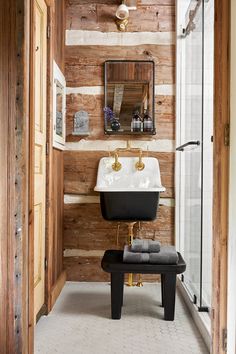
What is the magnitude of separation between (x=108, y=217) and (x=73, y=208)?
55 centimetres

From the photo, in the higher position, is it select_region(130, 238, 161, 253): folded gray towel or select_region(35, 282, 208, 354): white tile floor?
select_region(130, 238, 161, 253): folded gray towel

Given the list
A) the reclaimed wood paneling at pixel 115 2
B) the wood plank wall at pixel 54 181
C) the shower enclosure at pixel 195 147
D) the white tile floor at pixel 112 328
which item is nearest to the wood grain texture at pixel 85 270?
the wood plank wall at pixel 54 181

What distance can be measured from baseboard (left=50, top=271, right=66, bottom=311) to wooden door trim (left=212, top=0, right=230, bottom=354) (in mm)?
1473

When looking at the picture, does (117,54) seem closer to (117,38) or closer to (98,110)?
(117,38)

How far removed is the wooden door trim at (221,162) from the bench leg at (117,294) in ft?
3.34

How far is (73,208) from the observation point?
3.57 m

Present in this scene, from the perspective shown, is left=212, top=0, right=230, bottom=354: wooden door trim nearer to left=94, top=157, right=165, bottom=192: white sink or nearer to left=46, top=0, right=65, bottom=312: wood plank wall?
left=46, top=0, right=65, bottom=312: wood plank wall

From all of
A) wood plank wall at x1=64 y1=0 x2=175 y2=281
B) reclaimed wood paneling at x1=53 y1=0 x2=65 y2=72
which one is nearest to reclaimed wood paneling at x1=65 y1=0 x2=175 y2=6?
wood plank wall at x1=64 y1=0 x2=175 y2=281

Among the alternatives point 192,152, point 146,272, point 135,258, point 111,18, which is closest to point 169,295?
point 146,272

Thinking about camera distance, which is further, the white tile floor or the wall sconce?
the wall sconce

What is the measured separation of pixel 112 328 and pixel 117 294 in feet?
0.72

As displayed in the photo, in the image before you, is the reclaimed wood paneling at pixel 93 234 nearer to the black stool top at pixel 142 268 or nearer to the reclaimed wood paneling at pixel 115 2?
the black stool top at pixel 142 268

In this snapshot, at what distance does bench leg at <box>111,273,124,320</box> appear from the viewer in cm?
267

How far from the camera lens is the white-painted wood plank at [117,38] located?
355cm
